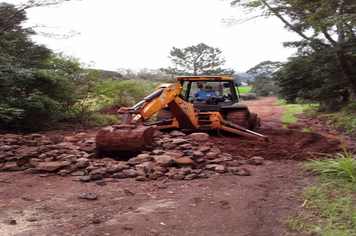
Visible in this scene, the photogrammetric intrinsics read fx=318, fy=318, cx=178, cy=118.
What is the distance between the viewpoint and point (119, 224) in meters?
3.00

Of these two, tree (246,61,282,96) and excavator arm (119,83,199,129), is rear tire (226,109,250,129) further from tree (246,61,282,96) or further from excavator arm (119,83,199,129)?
tree (246,61,282,96)

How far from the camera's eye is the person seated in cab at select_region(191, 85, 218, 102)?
960cm

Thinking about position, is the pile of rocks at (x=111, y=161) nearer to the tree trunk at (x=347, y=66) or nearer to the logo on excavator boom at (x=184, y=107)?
the logo on excavator boom at (x=184, y=107)

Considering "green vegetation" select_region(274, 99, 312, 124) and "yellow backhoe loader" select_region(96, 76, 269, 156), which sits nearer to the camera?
"yellow backhoe loader" select_region(96, 76, 269, 156)

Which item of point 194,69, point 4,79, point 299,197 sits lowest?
point 299,197

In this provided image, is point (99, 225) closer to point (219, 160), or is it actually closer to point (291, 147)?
point (219, 160)

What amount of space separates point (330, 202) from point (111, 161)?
337cm

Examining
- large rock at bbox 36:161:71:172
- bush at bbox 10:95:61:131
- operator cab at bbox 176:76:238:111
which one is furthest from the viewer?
operator cab at bbox 176:76:238:111

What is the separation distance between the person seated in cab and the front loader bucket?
4.20m

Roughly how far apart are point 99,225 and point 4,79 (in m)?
6.56

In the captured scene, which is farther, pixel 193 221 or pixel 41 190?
pixel 41 190

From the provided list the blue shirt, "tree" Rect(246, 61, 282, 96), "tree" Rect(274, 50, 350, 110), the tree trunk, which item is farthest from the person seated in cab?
"tree" Rect(246, 61, 282, 96)

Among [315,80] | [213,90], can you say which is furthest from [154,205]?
[315,80]

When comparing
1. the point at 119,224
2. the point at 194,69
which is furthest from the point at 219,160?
the point at 194,69
